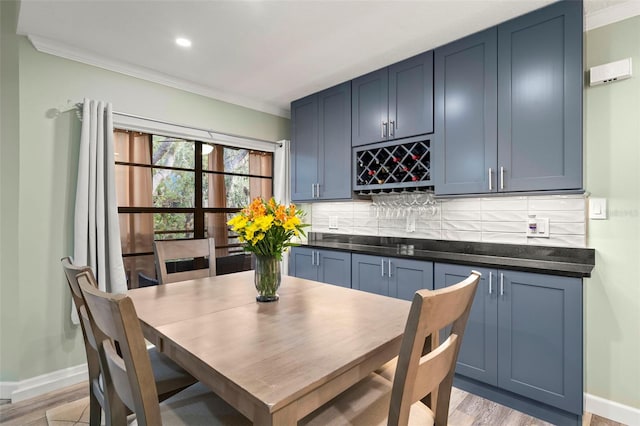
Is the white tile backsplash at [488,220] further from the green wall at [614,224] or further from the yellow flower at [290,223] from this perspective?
the yellow flower at [290,223]

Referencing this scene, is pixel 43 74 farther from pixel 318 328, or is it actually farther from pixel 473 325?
pixel 473 325

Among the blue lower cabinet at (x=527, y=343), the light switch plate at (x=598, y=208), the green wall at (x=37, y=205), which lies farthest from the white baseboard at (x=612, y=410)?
the green wall at (x=37, y=205)

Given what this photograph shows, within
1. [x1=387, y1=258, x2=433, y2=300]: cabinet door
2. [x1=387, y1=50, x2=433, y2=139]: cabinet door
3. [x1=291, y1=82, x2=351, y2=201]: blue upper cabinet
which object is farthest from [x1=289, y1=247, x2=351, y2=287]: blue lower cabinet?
[x1=387, y1=50, x2=433, y2=139]: cabinet door

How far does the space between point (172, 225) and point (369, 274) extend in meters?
1.91

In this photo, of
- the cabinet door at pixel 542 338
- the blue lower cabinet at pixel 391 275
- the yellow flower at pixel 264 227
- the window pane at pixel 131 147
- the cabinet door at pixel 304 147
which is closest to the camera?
the yellow flower at pixel 264 227

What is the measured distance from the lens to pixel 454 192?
2467 millimetres

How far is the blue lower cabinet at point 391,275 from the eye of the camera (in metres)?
2.46

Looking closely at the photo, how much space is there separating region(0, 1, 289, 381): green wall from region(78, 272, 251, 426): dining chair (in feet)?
5.46

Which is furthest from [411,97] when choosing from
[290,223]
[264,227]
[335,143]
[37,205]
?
[37,205]

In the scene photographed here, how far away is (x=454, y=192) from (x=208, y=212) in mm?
2364

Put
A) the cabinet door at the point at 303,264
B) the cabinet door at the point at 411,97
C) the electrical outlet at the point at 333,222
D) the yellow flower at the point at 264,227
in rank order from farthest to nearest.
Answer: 1. the electrical outlet at the point at 333,222
2. the cabinet door at the point at 303,264
3. the cabinet door at the point at 411,97
4. the yellow flower at the point at 264,227

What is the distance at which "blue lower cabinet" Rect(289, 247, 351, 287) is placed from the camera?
3.02m

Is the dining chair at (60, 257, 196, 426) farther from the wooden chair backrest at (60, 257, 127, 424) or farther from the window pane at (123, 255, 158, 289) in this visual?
the window pane at (123, 255, 158, 289)

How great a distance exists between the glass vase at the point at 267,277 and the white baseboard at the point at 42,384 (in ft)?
6.45
